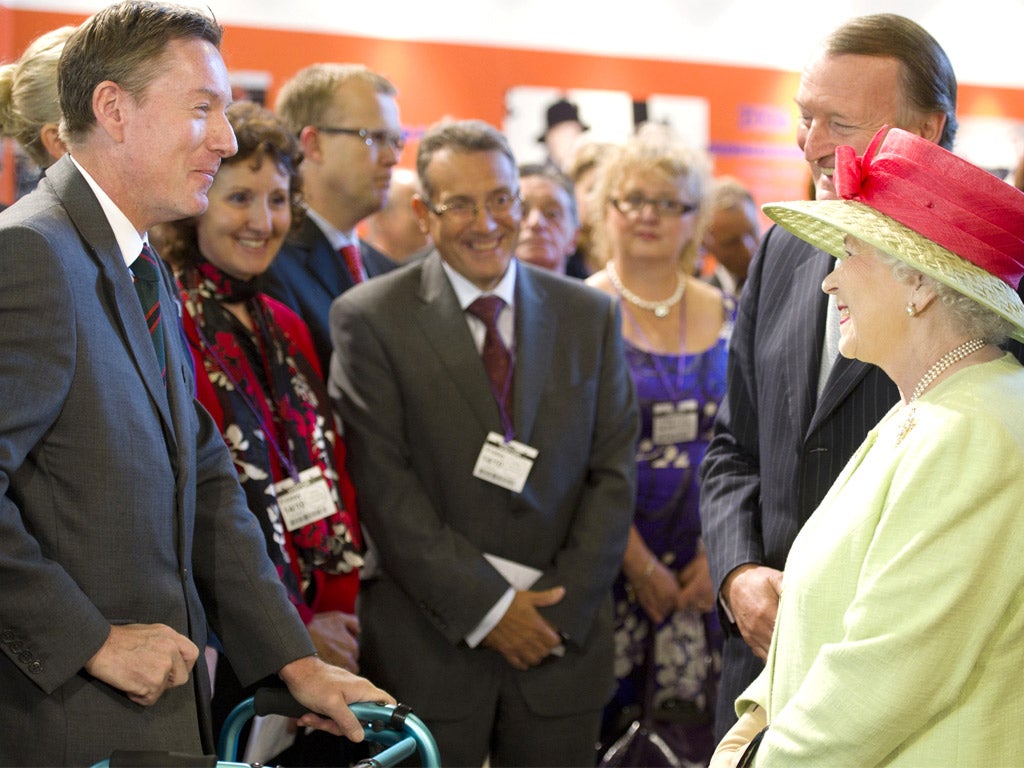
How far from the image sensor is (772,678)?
1818 mm

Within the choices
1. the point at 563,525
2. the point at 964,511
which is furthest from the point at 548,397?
the point at 964,511

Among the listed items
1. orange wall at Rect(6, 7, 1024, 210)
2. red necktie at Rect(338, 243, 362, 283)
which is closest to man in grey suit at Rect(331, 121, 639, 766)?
red necktie at Rect(338, 243, 362, 283)

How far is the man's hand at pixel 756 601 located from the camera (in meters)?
2.20

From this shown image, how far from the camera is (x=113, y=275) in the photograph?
186cm

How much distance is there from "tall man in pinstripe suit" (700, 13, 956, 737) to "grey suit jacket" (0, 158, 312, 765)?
3.60ft

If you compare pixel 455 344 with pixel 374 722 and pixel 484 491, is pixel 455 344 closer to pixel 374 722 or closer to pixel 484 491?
pixel 484 491

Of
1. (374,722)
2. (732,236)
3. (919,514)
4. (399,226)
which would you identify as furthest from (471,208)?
(399,226)

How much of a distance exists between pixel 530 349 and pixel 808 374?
3.19 ft

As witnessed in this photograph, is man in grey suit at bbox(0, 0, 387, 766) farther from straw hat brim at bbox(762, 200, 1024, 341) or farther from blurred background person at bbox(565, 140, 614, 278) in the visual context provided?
blurred background person at bbox(565, 140, 614, 278)

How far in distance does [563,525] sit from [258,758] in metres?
1.08

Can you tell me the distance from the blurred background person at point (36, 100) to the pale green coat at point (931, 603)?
6.13ft

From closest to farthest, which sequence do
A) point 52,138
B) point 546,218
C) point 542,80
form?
1. point 52,138
2. point 546,218
3. point 542,80

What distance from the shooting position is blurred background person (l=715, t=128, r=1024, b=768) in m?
1.51

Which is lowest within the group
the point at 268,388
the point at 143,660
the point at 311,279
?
the point at 143,660
